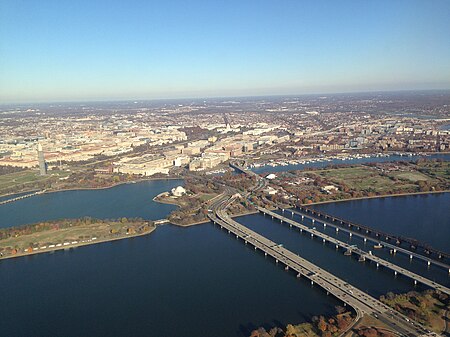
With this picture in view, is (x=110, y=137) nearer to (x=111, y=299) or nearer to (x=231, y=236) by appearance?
(x=231, y=236)

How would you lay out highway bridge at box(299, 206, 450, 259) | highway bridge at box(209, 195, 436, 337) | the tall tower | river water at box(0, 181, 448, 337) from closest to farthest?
1. highway bridge at box(209, 195, 436, 337)
2. river water at box(0, 181, 448, 337)
3. highway bridge at box(299, 206, 450, 259)
4. the tall tower

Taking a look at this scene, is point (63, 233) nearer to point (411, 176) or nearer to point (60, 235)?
point (60, 235)

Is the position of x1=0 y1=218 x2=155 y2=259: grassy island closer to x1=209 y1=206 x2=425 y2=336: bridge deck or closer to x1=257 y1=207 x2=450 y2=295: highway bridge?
x1=209 y1=206 x2=425 y2=336: bridge deck

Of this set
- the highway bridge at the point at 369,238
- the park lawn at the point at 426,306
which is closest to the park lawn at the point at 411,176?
the highway bridge at the point at 369,238

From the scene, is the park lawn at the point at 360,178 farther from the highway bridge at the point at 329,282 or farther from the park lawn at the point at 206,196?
the highway bridge at the point at 329,282

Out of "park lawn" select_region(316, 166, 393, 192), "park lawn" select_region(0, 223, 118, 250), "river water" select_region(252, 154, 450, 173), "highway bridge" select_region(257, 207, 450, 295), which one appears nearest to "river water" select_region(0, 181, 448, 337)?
"highway bridge" select_region(257, 207, 450, 295)

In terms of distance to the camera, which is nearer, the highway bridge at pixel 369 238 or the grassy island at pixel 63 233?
the highway bridge at pixel 369 238

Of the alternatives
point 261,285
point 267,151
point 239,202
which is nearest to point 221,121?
point 267,151
